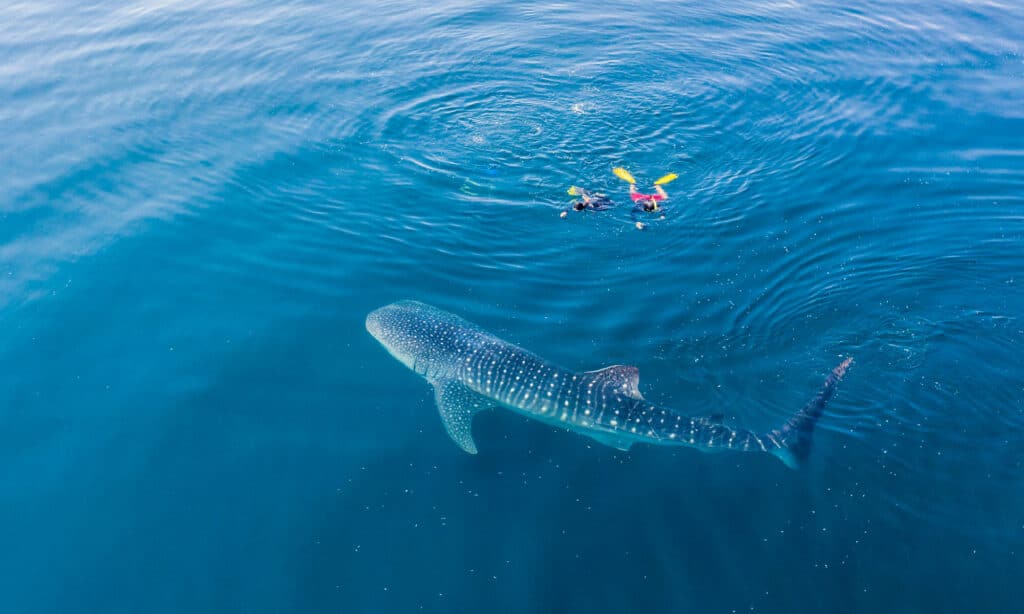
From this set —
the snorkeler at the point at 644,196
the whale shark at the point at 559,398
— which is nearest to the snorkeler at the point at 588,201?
the snorkeler at the point at 644,196

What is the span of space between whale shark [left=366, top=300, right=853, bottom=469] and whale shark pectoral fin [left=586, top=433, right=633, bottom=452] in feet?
Result: 0.05

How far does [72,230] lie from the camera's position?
1357 cm

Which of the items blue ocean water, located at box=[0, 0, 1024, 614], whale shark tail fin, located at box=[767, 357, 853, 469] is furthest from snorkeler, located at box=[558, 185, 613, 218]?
whale shark tail fin, located at box=[767, 357, 853, 469]

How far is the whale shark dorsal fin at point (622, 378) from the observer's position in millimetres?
9195

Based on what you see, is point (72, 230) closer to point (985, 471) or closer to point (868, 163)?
point (985, 471)

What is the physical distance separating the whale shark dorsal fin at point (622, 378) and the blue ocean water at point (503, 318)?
0.74 metres

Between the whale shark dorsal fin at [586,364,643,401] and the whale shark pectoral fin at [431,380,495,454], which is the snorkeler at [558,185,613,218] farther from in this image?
the whale shark pectoral fin at [431,380,495,454]

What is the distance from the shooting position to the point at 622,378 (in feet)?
30.4

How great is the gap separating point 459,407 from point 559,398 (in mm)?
1665

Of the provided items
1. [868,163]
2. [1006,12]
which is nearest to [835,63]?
[868,163]

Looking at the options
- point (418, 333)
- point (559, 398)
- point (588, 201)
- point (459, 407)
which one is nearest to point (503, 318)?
point (418, 333)

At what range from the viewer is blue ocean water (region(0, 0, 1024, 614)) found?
7.90 m

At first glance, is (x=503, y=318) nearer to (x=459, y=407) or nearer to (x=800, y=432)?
(x=459, y=407)

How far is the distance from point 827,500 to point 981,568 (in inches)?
71.4
